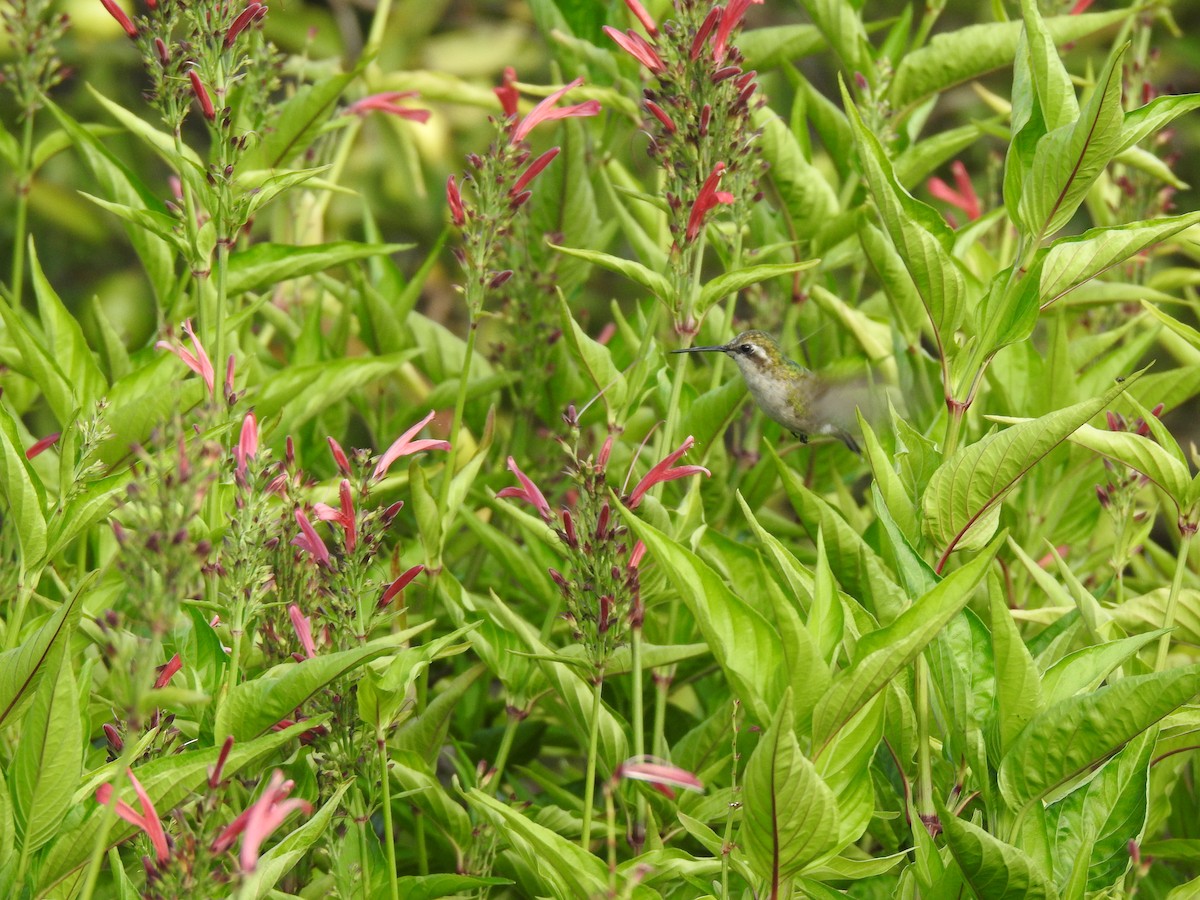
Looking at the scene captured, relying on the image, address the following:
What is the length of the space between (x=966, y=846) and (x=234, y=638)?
70cm

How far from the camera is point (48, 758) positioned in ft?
4.06

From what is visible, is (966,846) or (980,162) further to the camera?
(980,162)

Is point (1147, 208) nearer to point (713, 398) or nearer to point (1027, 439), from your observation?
point (713, 398)

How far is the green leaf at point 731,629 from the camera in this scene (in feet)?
4.03

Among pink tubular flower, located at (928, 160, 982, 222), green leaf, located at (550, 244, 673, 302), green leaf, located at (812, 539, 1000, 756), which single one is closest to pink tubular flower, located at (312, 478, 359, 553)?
green leaf, located at (550, 244, 673, 302)

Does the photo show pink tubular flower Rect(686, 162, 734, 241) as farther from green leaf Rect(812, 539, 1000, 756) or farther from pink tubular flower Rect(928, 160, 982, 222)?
pink tubular flower Rect(928, 160, 982, 222)

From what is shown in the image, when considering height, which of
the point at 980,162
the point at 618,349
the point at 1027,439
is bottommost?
the point at 980,162

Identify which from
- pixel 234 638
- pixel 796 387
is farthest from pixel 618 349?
pixel 234 638

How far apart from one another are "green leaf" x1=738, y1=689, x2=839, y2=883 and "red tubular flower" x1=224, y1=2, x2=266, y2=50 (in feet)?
2.98

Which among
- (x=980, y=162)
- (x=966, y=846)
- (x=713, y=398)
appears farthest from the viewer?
(x=980, y=162)

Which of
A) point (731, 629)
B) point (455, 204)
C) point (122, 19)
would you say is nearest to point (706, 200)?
point (455, 204)

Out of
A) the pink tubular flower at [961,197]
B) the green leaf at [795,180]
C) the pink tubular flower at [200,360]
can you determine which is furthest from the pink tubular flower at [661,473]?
the pink tubular flower at [961,197]

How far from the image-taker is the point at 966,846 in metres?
1.21

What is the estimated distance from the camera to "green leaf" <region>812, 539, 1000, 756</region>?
1162 mm
